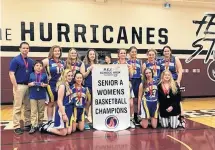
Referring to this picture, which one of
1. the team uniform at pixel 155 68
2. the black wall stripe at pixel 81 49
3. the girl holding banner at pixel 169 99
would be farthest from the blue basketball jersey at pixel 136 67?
the black wall stripe at pixel 81 49

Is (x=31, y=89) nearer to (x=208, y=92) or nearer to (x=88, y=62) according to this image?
(x=88, y=62)

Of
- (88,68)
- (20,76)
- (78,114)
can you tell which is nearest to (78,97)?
(78,114)

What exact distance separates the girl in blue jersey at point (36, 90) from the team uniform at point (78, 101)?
1.80 ft

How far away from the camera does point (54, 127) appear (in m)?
4.38

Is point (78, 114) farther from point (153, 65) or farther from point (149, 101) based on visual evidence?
point (153, 65)

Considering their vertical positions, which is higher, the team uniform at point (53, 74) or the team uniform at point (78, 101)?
the team uniform at point (53, 74)

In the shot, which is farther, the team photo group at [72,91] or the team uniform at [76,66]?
the team uniform at [76,66]

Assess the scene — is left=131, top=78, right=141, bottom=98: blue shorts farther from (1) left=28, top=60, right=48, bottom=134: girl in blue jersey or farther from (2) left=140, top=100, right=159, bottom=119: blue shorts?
(1) left=28, top=60, right=48, bottom=134: girl in blue jersey

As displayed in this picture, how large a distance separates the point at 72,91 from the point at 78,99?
163 mm

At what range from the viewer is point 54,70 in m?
4.69

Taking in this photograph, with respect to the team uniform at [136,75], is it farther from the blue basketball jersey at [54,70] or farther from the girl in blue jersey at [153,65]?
the blue basketball jersey at [54,70]

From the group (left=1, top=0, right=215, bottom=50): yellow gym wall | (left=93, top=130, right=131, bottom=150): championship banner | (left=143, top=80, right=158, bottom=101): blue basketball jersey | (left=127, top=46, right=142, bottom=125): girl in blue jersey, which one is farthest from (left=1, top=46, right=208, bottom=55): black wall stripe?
(left=93, top=130, right=131, bottom=150): championship banner

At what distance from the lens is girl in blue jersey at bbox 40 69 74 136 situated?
431cm

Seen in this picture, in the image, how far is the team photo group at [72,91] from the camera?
14.6 feet
